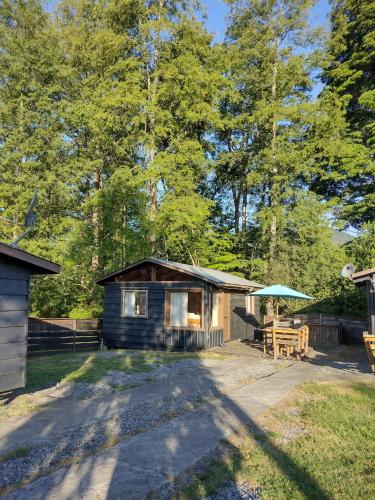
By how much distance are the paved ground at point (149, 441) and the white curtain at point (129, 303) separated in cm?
724

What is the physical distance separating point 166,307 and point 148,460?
1122 centimetres

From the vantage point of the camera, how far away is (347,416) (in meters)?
6.59

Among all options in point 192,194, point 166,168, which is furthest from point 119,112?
point 192,194

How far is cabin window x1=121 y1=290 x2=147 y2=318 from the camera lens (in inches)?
653

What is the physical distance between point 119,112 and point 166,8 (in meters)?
7.53

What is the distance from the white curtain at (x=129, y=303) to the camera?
55.4ft

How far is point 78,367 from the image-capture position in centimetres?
1151

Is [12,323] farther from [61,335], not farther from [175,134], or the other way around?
Result: [175,134]

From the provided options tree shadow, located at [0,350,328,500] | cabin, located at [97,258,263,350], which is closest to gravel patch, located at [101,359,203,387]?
tree shadow, located at [0,350,328,500]

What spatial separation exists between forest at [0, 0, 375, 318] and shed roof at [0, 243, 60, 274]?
13436mm

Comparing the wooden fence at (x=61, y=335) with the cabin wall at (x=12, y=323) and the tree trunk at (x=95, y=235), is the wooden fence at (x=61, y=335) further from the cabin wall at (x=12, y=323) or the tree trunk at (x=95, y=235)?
the cabin wall at (x=12, y=323)

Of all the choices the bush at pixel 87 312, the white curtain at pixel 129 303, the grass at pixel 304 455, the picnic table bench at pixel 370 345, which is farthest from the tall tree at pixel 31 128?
the grass at pixel 304 455

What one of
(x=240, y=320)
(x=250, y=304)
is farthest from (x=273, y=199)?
(x=240, y=320)

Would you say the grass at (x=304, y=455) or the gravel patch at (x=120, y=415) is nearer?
the grass at (x=304, y=455)
